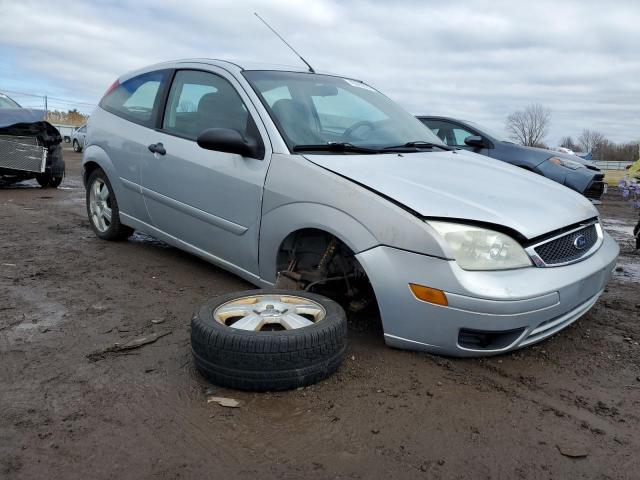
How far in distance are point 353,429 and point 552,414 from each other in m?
0.89

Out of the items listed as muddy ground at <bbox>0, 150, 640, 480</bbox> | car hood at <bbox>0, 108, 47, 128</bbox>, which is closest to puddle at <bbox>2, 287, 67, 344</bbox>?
muddy ground at <bbox>0, 150, 640, 480</bbox>

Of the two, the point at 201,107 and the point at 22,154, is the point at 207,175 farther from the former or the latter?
the point at 22,154

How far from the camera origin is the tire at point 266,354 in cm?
243

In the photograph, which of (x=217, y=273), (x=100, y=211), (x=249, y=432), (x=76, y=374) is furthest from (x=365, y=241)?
(x=100, y=211)

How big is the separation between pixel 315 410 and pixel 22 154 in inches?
365

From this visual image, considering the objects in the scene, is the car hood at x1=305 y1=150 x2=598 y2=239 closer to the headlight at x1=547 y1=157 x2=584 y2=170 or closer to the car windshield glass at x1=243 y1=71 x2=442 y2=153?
the car windshield glass at x1=243 y1=71 x2=442 y2=153

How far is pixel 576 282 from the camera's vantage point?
279 centimetres

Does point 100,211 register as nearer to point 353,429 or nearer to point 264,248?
point 264,248

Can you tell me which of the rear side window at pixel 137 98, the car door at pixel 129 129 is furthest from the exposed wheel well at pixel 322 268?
the rear side window at pixel 137 98

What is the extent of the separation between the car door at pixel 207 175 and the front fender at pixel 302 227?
3.7 inches

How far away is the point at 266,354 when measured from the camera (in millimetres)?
2414

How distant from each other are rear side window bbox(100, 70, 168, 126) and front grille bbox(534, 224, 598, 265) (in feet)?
10.2

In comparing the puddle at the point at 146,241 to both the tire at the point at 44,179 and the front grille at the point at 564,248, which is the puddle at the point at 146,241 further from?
the tire at the point at 44,179

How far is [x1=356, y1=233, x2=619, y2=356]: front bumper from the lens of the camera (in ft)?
8.33
